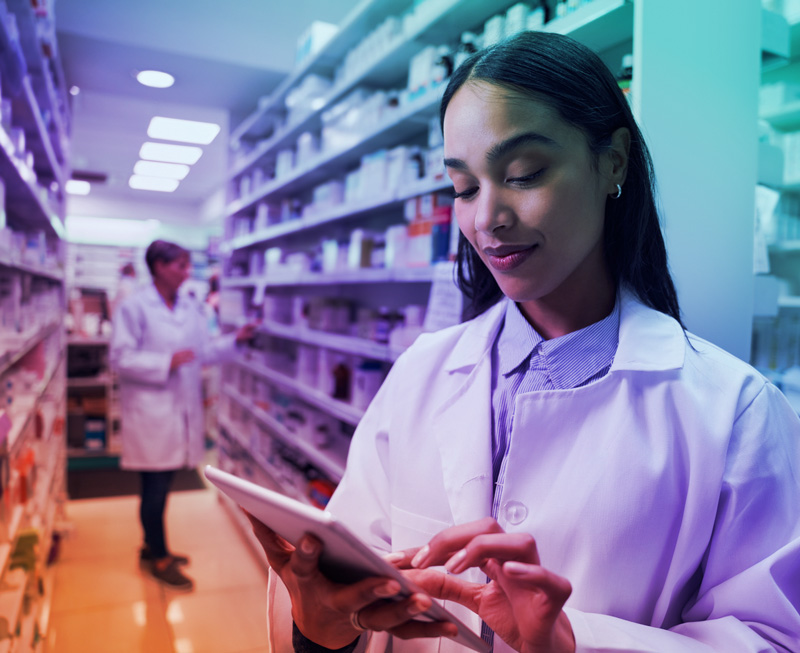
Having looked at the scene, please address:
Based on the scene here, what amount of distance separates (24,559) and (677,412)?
238 cm

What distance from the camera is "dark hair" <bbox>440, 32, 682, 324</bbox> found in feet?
2.98

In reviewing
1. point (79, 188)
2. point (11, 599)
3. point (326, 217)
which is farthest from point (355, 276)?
point (79, 188)

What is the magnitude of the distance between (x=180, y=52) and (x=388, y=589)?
168 inches

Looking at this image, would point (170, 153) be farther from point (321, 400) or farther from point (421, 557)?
point (421, 557)

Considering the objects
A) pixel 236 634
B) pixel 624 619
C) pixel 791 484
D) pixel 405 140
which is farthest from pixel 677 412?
pixel 236 634

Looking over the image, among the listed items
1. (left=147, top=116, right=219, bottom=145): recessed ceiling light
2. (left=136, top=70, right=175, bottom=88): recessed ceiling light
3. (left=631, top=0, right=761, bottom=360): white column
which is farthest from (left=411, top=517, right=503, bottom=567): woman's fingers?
(left=147, top=116, right=219, bottom=145): recessed ceiling light

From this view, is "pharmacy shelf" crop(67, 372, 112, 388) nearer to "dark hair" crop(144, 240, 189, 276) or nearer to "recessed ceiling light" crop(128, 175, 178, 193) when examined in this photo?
"dark hair" crop(144, 240, 189, 276)

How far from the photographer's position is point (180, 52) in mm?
4051

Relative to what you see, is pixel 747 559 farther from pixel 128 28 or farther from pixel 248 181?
pixel 248 181

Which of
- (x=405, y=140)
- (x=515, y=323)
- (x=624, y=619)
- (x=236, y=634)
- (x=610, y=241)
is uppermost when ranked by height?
(x=405, y=140)

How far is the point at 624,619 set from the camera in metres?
0.87

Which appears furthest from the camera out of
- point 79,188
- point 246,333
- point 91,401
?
point 79,188

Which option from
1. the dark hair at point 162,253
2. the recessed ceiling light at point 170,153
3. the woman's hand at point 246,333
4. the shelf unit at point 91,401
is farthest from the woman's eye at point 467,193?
the recessed ceiling light at point 170,153

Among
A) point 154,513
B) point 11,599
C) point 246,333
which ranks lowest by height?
point 154,513
